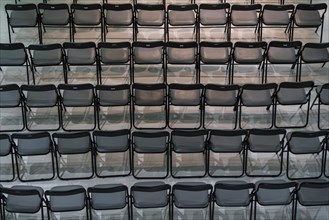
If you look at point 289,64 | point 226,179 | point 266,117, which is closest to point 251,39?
point 289,64

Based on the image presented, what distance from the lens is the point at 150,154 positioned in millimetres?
8648

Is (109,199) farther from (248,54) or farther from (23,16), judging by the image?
(23,16)

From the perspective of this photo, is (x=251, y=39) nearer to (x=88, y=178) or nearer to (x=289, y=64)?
(x=289, y=64)

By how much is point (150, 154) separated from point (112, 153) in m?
0.50

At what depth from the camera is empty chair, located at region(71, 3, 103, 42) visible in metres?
9.66

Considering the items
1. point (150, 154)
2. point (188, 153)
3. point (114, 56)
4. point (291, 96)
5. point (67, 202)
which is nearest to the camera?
point (67, 202)

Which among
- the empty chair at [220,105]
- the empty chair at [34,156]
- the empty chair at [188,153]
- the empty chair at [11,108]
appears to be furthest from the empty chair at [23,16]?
the empty chair at [188,153]

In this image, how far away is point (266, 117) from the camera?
29.8 feet

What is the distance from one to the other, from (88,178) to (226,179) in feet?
5.72

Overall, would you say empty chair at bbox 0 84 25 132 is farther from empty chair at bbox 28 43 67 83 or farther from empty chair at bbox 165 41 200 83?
empty chair at bbox 165 41 200 83

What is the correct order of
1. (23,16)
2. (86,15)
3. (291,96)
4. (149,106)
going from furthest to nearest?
(86,15) < (23,16) < (149,106) < (291,96)

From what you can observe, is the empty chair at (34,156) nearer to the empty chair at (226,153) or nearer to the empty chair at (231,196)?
the empty chair at (226,153)

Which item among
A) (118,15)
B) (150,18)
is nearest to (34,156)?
(118,15)

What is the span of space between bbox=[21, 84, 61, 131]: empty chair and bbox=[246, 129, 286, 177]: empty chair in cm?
256
